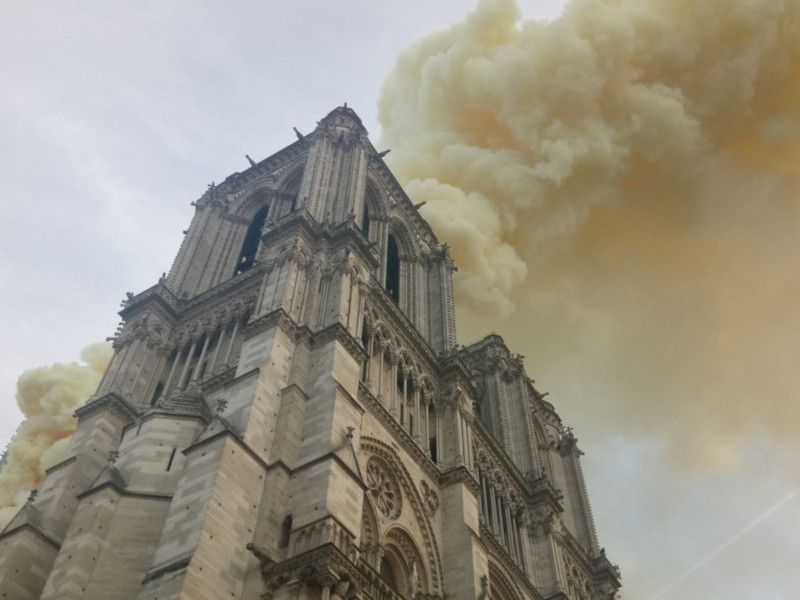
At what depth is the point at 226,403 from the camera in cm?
2091

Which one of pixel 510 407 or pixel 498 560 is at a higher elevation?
pixel 510 407

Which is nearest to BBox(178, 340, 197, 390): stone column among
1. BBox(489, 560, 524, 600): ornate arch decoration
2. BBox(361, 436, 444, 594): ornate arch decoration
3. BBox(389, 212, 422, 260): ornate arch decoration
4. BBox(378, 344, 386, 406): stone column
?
BBox(378, 344, 386, 406): stone column

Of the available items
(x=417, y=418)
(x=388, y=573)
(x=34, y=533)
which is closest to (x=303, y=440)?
(x=388, y=573)

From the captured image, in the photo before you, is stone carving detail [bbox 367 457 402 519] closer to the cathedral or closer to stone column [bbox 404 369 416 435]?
the cathedral

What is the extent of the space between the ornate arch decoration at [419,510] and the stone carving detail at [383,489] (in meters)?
0.25

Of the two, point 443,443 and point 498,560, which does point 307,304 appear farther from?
point 498,560

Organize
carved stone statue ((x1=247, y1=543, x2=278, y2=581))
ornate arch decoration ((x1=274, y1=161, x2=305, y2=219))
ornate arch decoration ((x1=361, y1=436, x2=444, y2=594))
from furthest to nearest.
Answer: ornate arch decoration ((x1=274, y1=161, x2=305, y2=219)), ornate arch decoration ((x1=361, y1=436, x2=444, y2=594)), carved stone statue ((x1=247, y1=543, x2=278, y2=581))

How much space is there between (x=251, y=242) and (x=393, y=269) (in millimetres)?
7125

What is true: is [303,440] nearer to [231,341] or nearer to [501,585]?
[231,341]

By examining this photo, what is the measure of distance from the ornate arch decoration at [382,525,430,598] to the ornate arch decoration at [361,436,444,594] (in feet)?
0.81

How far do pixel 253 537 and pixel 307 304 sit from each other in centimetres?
931

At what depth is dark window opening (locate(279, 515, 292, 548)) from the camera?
60.5 feet

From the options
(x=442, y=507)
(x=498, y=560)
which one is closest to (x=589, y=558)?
(x=498, y=560)

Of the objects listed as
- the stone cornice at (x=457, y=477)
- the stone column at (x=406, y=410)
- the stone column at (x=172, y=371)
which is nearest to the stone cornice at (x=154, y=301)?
the stone column at (x=172, y=371)
